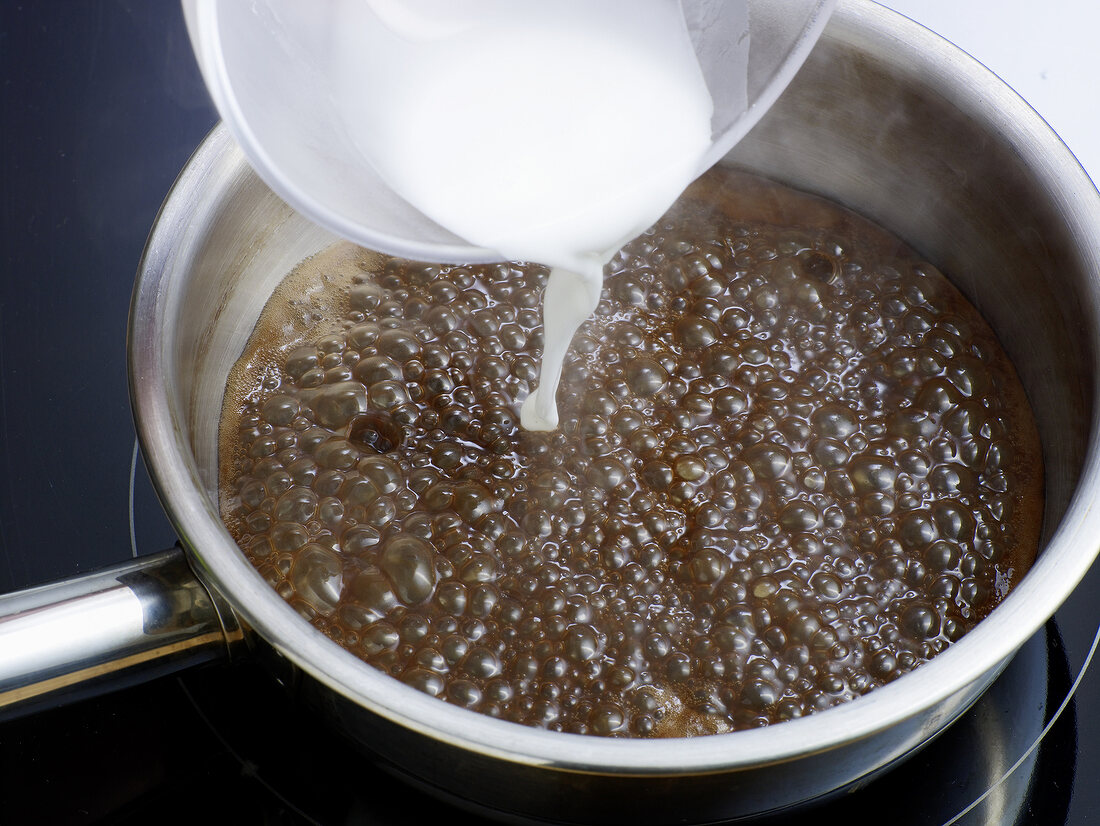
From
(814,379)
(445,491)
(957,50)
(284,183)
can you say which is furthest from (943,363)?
(284,183)

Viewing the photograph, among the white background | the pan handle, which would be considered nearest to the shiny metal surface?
the pan handle

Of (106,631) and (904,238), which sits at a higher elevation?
(904,238)

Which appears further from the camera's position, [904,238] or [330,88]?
[904,238]

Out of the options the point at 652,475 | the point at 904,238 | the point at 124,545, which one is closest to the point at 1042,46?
the point at 904,238

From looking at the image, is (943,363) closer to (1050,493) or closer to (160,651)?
(1050,493)

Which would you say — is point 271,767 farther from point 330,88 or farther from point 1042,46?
point 1042,46
